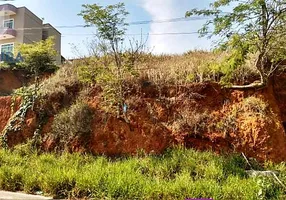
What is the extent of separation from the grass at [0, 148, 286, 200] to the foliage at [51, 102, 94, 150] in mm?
690

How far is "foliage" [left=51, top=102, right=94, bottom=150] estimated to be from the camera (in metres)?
9.04

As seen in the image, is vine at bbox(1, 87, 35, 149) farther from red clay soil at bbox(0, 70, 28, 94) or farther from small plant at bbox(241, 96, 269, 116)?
small plant at bbox(241, 96, 269, 116)

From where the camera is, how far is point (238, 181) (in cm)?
598

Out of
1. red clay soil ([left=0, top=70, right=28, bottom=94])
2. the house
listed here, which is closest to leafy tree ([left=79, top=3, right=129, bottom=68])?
red clay soil ([left=0, top=70, right=28, bottom=94])

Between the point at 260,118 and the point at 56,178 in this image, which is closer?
the point at 56,178

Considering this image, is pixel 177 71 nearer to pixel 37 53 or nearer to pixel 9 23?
pixel 37 53

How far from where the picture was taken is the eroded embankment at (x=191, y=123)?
7.76 m

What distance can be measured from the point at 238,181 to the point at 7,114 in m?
8.40

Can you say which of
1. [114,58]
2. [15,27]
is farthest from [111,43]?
[15,27]

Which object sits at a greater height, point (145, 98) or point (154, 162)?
point (145, 98)

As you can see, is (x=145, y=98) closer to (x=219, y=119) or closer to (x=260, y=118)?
(x=219, y=119)

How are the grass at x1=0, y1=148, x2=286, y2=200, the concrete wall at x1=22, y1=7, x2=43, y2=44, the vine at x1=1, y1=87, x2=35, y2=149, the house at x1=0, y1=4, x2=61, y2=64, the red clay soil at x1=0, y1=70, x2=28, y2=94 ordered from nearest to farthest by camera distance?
the grass at x1=0, y1=148, x2=286, y2=200 < the vine at x1=1, y1=87, x2=35, y2=149 < the red clay soil at x1=0, y1=70, x2=28, y2=94 < the house at x1=0, y1=4, x2=61, y2=64 < the concrete wall at x1=22, y1=7, x2=43, y2=44

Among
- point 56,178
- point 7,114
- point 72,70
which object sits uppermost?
point 72,70

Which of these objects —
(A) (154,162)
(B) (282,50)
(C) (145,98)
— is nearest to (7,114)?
(C) (145,98)
